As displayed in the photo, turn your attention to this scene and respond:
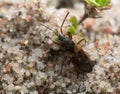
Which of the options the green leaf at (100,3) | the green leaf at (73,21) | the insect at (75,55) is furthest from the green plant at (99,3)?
the insect at (75,55)

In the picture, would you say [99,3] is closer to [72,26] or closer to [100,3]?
[100,3]

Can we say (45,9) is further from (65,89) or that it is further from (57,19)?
(65,89)

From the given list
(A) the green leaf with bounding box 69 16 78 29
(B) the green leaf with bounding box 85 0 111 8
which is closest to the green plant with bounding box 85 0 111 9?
(B) the green leaf with bounding box 85 0 111 8

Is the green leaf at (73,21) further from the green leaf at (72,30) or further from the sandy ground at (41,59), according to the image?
the green leaf at (72,30)

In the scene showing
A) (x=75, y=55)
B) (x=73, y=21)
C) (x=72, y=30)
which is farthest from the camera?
(x=73, y=21)

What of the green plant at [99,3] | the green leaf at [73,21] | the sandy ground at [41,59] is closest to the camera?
the sandy ground at [41,59]

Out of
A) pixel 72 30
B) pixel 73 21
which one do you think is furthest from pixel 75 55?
pixel 73 21

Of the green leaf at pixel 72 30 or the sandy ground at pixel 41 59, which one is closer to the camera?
the sandy ground at pixel 41 59

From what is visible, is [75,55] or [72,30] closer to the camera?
[75,55]

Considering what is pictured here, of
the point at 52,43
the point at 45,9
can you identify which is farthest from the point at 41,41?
the point at 45,9
